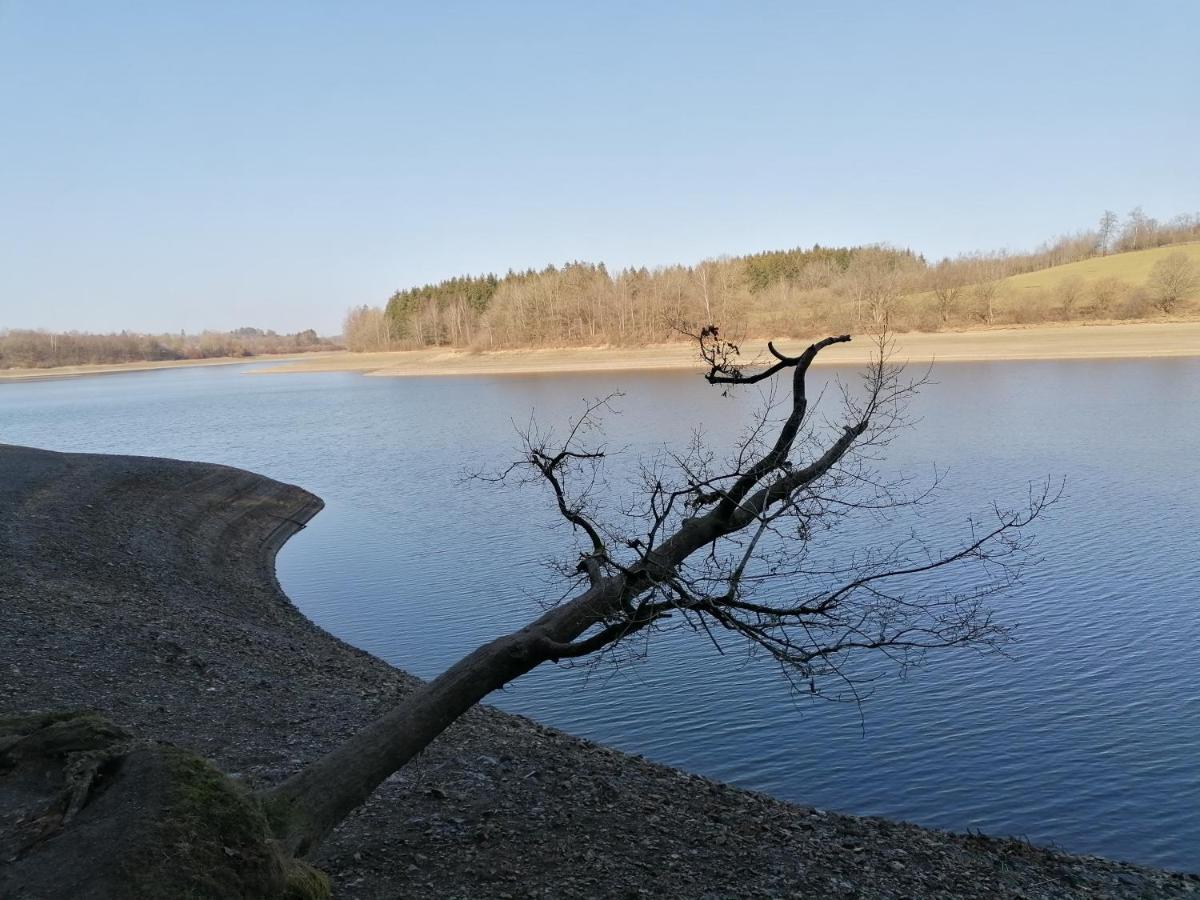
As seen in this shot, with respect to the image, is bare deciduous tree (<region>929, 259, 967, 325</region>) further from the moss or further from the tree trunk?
the moss

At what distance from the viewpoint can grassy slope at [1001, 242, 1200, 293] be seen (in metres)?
81.6

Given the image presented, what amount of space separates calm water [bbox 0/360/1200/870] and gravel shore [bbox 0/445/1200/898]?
3.07 feet

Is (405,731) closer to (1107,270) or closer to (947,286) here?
(947,286)

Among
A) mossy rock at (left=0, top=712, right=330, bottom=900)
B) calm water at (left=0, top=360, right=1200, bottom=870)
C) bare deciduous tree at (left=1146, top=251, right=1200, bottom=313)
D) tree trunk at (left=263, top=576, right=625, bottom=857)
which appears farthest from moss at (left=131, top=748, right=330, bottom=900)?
bare deciduous tree at (left=1146, top=251, right=1200, bottom=313)

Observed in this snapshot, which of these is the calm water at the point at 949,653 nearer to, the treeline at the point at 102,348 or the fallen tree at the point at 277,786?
the fallen tree at the point at 277,786

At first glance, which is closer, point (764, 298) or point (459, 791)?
point (459, 791)

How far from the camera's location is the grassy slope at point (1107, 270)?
8162cm

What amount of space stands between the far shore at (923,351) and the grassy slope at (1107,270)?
68.3ft

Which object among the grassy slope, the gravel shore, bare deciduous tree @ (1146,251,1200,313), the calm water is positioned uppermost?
the grassy slope

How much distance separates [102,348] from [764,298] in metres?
107

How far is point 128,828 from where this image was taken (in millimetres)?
4629

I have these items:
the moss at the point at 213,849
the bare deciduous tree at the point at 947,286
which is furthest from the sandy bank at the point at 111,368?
the moss at the point at 213,849

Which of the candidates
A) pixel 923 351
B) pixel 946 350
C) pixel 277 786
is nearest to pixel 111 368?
pixel 923 351

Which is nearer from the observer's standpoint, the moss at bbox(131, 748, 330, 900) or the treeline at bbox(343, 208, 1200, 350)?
the moss at bbox(131, 748, 330, 900)
